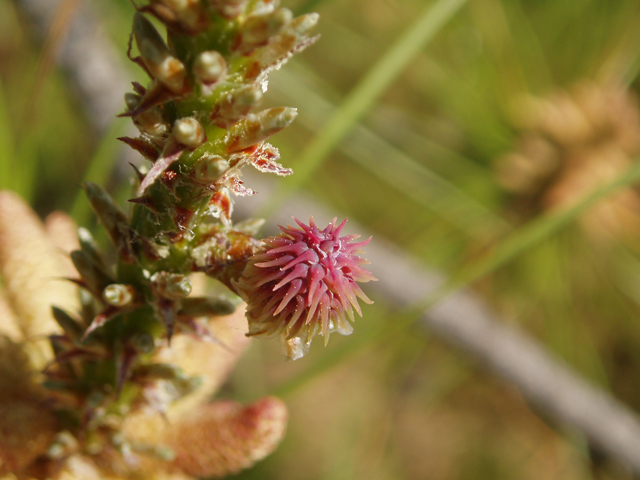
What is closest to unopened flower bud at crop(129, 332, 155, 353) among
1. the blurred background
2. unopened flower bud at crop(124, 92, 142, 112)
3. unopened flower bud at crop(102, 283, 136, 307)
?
unopened flower bud at crop(102, 283, 136, 307)

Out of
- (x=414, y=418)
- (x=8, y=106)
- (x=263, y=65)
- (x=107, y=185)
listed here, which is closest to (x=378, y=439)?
(x=414, y=418)

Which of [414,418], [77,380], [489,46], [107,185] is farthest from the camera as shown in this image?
[414,418]

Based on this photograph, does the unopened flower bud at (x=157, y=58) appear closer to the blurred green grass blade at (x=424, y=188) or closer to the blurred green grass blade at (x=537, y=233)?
the blurred green grass blade at (x=537, y=233)

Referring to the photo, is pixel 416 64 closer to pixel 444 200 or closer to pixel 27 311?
pixel 444 200

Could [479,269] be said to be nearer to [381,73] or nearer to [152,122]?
[381,73]

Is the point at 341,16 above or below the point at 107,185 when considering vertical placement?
above

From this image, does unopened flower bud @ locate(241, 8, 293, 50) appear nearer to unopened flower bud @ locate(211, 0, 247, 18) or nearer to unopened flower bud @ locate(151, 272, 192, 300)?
unopened flower bud @ locate(211, 0, 247, 18)

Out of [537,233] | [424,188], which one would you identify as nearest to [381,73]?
[537,233]
